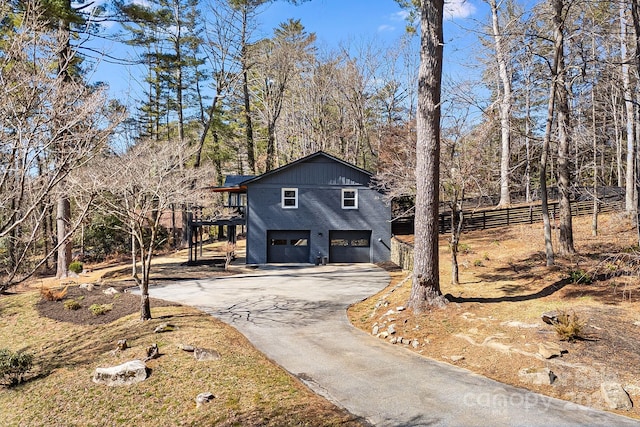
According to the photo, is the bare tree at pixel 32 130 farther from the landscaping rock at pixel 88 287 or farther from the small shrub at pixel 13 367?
the landscaping rock at pixel 88 287

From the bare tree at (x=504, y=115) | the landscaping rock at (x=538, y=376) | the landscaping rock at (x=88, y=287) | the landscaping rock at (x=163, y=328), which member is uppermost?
the bare tree at (x=504, y=115)

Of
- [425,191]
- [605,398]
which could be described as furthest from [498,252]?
[605,398]

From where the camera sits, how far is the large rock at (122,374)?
270 inches

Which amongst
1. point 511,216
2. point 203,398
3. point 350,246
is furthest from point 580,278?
point 511,216

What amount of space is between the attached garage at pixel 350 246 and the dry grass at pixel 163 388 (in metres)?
13.1

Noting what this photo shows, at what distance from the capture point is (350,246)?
2256 centimetres

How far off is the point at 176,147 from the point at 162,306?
12.8 meters

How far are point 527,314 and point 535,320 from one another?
442mm

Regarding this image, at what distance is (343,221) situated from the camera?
22391 mm

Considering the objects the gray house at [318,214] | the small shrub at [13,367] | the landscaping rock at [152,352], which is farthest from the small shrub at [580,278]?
the small shrub at [13,367]

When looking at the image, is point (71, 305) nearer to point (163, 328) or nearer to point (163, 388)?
point (163, 328)

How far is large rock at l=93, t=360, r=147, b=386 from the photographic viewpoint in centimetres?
685

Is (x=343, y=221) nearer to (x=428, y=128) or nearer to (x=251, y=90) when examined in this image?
(x=428, y=128)

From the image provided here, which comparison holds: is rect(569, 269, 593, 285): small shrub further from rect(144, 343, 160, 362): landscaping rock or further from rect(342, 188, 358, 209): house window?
rect(342, 188, 358, 209): house window
